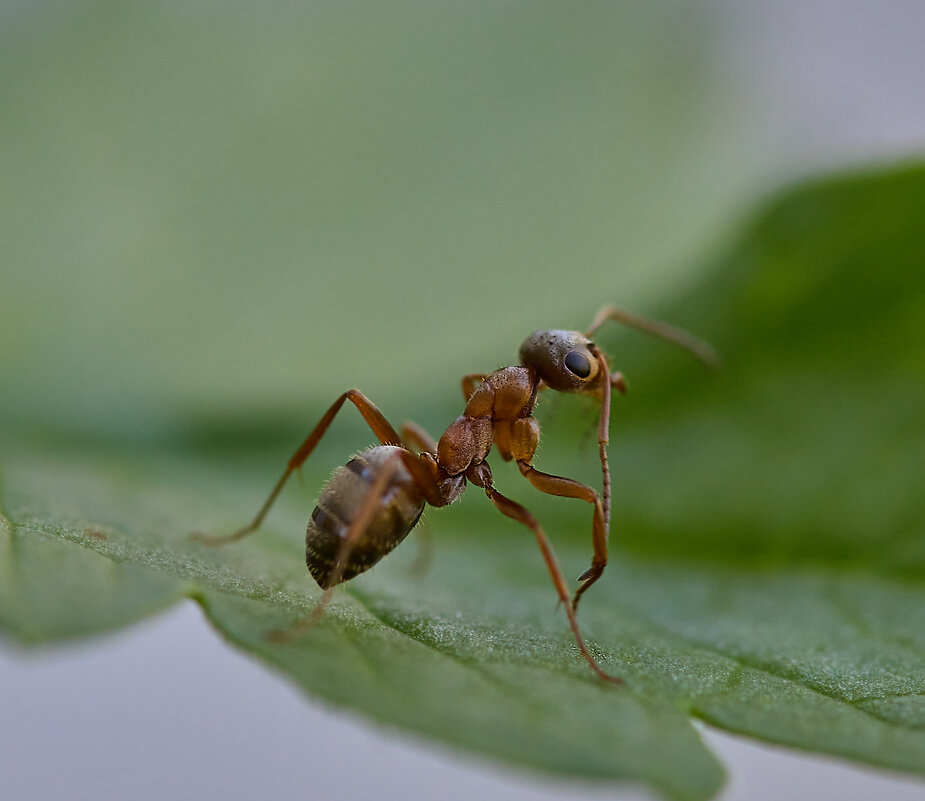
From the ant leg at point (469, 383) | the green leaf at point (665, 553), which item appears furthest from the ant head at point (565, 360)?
the green leaf at point (665, 553)

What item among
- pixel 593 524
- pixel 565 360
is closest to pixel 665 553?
pixel 593 524

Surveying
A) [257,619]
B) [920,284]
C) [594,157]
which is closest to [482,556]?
[257,619]

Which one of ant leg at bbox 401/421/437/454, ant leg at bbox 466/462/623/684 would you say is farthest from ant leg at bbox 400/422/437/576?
ant leg at bbox 466/462/623/684

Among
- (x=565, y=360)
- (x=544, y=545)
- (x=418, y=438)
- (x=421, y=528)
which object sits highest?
(x=565, y=360)

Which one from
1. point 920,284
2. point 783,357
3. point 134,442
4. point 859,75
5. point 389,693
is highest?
point 859,75

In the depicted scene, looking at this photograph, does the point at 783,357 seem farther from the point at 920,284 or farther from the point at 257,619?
the point at 257,619

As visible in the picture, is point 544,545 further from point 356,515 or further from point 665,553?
point 665,553
